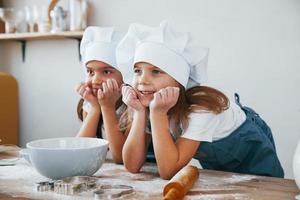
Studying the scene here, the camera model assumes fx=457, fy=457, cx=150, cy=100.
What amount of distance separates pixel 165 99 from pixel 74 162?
275 mm

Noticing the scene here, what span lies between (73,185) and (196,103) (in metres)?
0.45

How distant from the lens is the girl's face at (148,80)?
115 cm

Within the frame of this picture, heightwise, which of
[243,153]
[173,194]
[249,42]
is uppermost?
[249,42]

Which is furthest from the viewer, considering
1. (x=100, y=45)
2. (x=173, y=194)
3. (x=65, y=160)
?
(x=100, y=45)

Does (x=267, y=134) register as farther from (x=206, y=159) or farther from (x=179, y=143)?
(x=179, y=143)

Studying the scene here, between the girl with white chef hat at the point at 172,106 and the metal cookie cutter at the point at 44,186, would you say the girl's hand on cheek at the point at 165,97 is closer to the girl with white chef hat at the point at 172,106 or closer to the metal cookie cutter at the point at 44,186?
the girl with white chef hat at the point at 172,106

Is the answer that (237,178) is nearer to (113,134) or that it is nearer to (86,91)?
(113,134)

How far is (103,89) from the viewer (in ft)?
4.39

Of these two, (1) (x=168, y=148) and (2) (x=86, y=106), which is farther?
(2) (x=86, y=106)

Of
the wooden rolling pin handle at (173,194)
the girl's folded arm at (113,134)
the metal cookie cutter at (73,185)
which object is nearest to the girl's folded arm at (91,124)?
the girl's folded arm at (113,134)

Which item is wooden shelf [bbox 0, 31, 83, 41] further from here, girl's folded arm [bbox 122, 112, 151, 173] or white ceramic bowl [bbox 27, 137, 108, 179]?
white ceramic bowl [bbox 27, 137, 108, 179]

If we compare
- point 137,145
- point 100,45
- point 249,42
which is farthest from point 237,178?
point 249,42

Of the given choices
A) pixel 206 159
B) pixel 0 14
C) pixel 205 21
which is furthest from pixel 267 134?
pixel 0 14

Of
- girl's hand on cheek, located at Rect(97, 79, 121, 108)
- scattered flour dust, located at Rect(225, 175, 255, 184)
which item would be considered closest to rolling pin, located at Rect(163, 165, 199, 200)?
scattered flour dust, located at Rect(225, 175, 255, 184)
